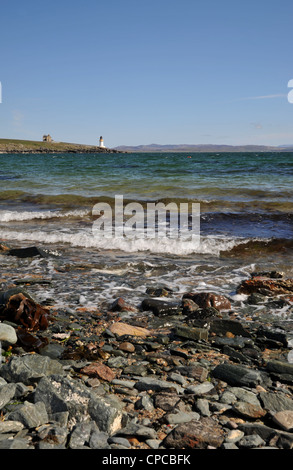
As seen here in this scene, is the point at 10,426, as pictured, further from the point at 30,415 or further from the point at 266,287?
the point at 266,287

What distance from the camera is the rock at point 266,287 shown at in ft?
20.7

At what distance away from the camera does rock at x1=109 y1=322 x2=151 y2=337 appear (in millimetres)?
4746

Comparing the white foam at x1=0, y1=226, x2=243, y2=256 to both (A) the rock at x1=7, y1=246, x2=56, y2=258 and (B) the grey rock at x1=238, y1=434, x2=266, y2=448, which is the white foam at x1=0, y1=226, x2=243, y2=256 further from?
(B) the grey rock at x1=238, y1=434, x2=266, y2=448

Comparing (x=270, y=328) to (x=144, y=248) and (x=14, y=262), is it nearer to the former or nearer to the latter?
(x=144, y=248)

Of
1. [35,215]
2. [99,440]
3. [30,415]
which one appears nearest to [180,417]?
[99,440]

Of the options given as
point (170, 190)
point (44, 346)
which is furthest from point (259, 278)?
point (170, 190)

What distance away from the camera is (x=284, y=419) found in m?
3.02

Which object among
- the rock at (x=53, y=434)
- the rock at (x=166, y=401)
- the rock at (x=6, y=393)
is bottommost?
the rock at (x=166, y=401)

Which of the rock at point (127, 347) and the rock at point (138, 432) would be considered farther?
the rock at point (127, 347)

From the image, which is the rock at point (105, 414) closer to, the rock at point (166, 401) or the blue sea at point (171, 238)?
the rock at point (166, 401)

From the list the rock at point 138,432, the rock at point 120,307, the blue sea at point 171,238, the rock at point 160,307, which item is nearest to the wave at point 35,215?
the blue sea at point 171,238

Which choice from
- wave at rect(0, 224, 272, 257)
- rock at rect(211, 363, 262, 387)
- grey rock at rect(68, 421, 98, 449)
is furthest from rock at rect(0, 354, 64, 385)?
wave at rect(0, 224, 272, 257)

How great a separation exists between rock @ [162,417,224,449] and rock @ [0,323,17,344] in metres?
2.19
